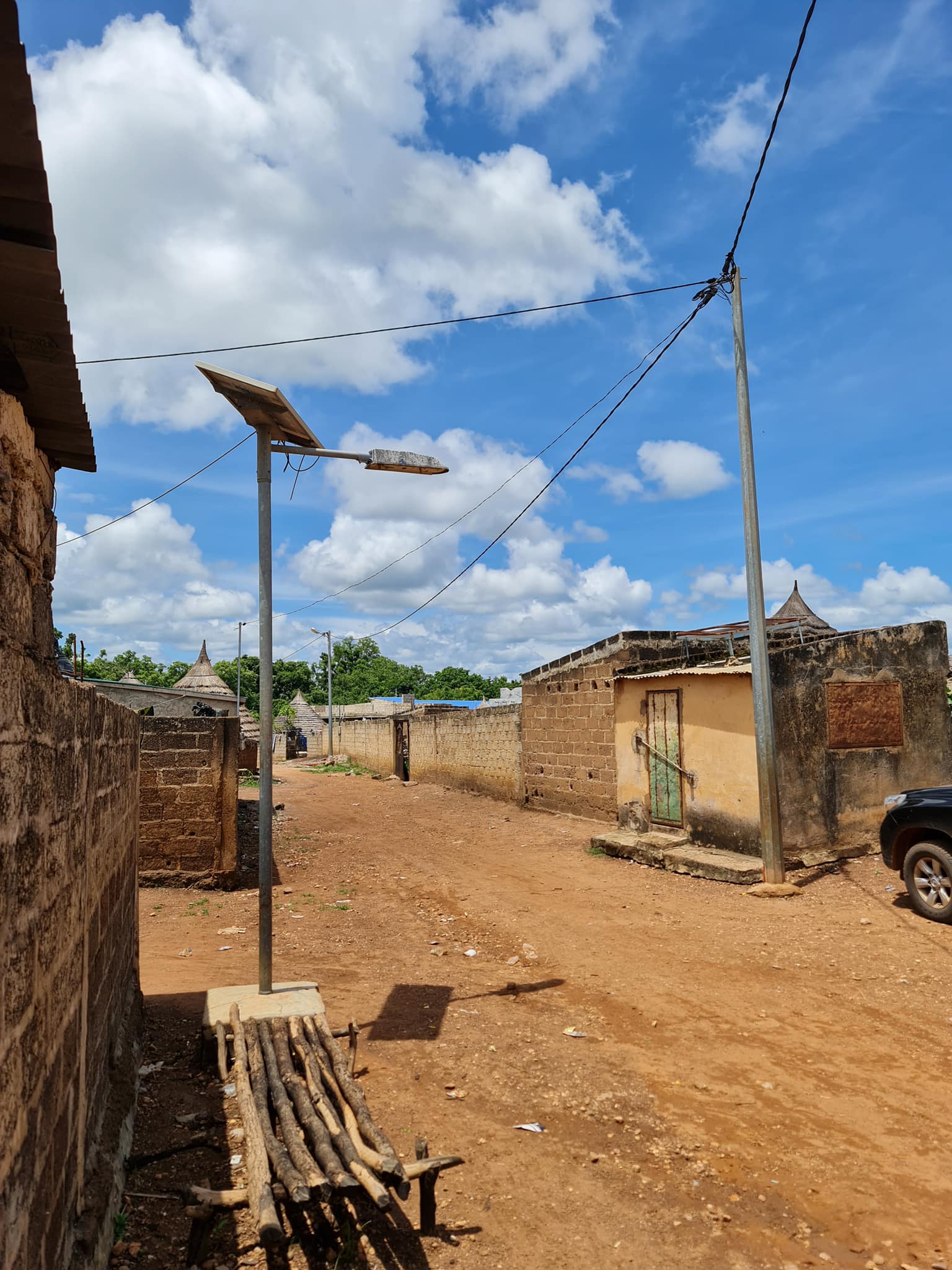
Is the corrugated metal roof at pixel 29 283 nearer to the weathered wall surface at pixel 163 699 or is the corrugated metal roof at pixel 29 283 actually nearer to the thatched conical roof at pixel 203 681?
the weathered wall surface at pixel 163 699

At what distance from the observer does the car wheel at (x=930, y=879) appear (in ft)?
23.9

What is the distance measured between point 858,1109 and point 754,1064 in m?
0.63

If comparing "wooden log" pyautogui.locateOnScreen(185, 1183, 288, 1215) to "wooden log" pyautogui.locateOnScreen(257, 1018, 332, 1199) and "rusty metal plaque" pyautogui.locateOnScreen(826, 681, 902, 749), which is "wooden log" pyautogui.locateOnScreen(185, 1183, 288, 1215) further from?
"rusty metal plaque" pyautogui.locateOnScreen(826, 681, 902, 749)

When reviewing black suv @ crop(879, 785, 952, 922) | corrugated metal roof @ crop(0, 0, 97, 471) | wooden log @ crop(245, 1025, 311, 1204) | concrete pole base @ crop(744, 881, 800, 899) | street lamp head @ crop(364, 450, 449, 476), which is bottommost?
concrete pole base @ crop(744, 881, 800, 899)

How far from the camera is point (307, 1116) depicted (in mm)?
3465

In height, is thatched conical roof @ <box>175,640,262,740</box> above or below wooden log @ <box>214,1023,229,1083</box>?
above

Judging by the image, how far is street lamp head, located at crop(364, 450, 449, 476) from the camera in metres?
5.48

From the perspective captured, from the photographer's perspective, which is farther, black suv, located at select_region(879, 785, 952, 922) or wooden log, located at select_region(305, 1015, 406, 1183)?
black suv, located at select_region(879, 785, 952, 922)

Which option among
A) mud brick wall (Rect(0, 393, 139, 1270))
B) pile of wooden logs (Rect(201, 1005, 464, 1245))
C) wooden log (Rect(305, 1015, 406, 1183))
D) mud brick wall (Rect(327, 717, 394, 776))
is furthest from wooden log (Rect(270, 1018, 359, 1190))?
mud brick wall (Rect(327, 717, 394, 776))

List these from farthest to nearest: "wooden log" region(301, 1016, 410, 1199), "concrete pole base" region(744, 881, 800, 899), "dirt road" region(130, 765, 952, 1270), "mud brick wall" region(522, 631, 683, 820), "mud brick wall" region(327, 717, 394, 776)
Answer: "mud brick wall" region(327, 717, 394, 776)
"mud brick wall" region(522, 631, 683, 820)
"concrete pole base" region(744, 881, 800, 899)
"dirt road" region(130, 765, 952, 1270)
"wooden log" region(301, 1016, 410, 1199)

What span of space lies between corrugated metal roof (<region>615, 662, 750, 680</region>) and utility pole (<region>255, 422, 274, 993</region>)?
6549mm

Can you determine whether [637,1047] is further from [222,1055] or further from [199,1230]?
[199,1230]

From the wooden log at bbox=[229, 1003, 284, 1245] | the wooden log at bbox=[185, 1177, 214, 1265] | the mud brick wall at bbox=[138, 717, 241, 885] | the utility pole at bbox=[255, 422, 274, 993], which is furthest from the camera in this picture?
the mud brick wall at bbox=[138, 717, 241, 885]

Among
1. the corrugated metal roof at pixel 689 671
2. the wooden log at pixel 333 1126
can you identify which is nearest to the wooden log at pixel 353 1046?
the wooden log at pixel 333 1126
